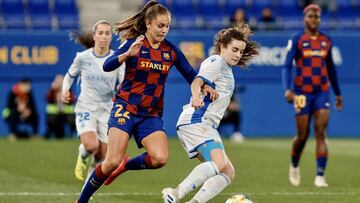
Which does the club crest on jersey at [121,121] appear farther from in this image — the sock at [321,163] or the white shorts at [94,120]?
the sock at [321,163]

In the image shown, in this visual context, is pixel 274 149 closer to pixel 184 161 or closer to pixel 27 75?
pixel 184 161

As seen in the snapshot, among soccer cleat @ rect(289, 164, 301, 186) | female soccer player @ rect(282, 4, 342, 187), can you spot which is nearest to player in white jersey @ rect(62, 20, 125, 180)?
female soccer player @ rect(282, 4, 342, 187)

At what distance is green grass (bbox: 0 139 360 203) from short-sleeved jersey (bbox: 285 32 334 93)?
4.63ft

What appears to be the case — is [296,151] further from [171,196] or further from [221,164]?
[171,196]

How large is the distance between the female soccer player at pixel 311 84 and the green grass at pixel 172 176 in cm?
55

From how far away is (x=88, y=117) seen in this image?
1216 cm

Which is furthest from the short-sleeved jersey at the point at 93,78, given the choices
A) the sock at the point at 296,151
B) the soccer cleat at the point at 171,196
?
the soccer cleat at the point at 171,196

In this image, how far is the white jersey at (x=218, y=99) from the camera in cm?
941

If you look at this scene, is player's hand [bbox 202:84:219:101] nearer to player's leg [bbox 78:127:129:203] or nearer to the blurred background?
player's leg [bbox 78:127:129:203]

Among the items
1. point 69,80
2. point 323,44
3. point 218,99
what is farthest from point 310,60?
point 218,99

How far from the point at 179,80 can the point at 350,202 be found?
1594 cm

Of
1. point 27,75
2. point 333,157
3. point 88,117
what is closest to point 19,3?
point 27,75

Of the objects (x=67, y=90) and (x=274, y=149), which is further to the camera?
(x=274, y=149)

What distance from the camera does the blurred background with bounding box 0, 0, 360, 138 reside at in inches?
1027
